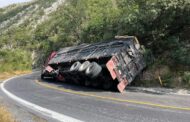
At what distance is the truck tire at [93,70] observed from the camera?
1714 centimetres

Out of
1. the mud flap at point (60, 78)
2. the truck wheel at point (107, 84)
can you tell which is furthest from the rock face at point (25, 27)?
the truck wheel at point (107, 84)

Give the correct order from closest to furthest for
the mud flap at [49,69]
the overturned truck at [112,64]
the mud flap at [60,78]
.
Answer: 1. the overturned truck at [112,64]
2. the mud flap at [60,78]
3. the mud flap at [49,69]

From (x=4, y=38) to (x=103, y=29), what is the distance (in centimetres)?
6220

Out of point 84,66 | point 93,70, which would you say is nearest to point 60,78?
point 84,66

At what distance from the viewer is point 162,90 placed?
15.1 metres

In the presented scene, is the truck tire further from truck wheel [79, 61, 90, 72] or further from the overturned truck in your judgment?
truck wheel [79, 61, 90, 72]

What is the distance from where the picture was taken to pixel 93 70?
1730 centimetres

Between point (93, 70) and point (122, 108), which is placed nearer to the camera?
point (122, 108)

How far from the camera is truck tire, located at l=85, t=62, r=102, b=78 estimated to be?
17141 mm

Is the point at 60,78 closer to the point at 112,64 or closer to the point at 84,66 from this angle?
the point at 84,66

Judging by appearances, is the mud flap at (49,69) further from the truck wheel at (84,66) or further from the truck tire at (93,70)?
the truck tire at (93,70)

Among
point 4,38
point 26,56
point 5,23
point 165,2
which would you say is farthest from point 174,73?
point 5,23

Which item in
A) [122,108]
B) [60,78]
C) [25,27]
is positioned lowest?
[25,27]

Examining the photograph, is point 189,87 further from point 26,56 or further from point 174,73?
point 26,56
